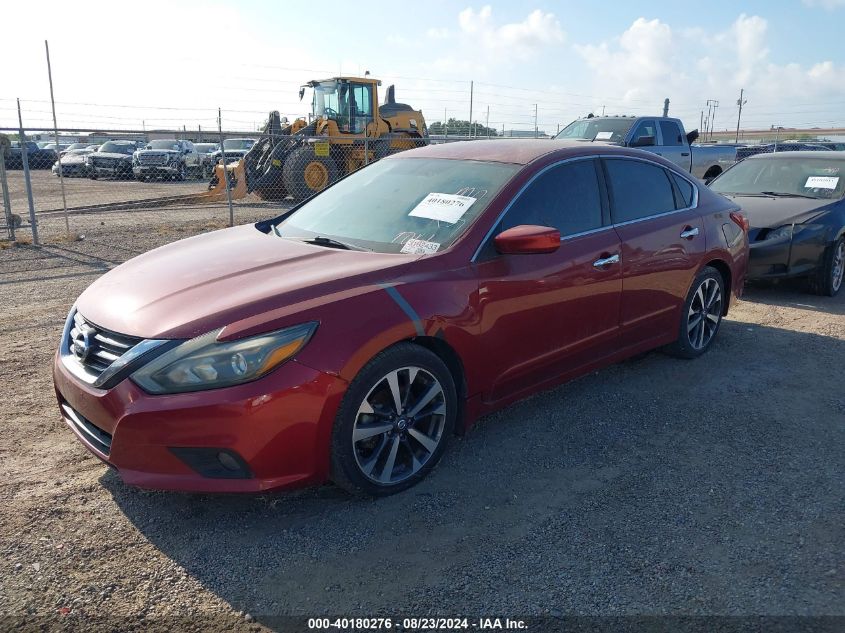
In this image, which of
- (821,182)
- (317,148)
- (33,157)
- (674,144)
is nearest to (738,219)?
(821,182)

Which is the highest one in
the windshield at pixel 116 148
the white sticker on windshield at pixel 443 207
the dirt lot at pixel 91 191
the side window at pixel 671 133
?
the side window at pixel 671 133

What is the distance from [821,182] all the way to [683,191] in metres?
3.89

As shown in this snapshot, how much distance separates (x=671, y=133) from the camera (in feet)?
47.4

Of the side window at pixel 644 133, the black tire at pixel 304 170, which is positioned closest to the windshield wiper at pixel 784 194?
the side window at pixel 644 133

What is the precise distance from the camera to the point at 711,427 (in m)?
4.16

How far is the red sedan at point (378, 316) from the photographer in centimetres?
285

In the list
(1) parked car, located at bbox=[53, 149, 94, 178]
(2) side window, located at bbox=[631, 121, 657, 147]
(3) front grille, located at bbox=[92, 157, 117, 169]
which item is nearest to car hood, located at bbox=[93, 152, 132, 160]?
(3) front grille, located at bbox=[92, 157, 117, 169]

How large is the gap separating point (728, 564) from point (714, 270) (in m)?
3.03

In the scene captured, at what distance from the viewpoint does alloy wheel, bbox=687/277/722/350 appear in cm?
527

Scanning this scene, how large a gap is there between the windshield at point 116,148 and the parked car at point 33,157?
2.71m

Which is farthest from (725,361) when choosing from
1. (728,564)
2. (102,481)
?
(102,481)

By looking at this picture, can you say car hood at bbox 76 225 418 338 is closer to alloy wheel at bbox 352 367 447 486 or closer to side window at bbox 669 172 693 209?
Result: alloy wheel at bbox 352 367 447 486

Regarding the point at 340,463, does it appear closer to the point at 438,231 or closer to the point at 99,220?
the point at 438,231

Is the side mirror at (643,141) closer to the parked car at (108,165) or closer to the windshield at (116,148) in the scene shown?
the parked car at (108,165)
